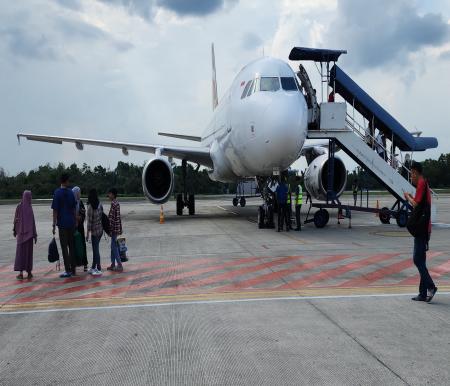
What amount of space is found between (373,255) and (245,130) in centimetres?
575

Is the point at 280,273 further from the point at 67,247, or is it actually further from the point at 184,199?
the point at 184,199

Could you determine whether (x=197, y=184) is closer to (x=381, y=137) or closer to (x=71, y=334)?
(x=381, y=137)

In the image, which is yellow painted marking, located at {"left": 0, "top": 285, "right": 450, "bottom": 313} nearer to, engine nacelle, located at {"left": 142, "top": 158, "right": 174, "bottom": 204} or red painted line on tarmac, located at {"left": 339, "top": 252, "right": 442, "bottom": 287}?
red painted line on tarmac, located at {"left": 339, "top": 252, "right": 442, "bottom": 287}

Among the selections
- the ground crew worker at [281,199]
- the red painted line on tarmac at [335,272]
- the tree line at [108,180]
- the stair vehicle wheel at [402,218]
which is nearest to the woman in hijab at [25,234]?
the red painted line on tarmac at [335,272]

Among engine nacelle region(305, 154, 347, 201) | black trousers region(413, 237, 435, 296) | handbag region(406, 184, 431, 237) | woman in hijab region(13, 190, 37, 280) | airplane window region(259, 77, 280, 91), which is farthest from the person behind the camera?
engine nacelle region(305, 154, 347, 201)

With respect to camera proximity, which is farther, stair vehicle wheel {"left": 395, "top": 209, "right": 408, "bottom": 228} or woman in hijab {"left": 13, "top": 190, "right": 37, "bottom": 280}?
stair vehicle wheel {"left": 395, "top": 209, "right": 408, "bottom": 228}

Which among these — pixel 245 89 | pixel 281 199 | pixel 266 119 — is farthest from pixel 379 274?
pixel 245 89

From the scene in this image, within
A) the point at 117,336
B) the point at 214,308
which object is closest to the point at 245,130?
the point at 214,308

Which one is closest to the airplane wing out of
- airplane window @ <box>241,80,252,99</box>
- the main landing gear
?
the main landing gear

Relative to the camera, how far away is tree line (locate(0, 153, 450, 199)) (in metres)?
61.5

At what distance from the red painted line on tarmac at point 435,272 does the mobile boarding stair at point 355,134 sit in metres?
7.13

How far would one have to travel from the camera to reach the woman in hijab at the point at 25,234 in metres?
7.75

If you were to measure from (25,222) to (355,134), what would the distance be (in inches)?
430

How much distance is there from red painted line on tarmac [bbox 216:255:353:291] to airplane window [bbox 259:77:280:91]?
19.8 ft
